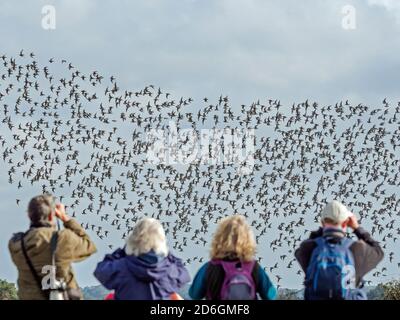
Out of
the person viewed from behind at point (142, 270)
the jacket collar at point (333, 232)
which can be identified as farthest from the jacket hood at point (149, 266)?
the jacket collar at point (333, 232)

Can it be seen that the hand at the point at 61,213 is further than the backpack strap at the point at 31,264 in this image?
Yes

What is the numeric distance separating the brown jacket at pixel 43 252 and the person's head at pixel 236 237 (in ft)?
5.94

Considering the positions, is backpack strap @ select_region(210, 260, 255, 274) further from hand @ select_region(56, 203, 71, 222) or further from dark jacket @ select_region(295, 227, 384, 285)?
hand @ select_region(56, 203, 71, 222)

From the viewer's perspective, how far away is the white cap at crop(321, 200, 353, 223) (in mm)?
13578

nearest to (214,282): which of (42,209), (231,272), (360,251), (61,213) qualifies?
(231,272)

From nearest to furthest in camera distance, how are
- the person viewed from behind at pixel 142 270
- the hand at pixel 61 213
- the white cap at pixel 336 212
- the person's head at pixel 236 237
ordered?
the person's head at pixel 236 237, the person viewed from behind at pixel 142 270, the white cap at pixel 336 212, the hand at pixel 61 213

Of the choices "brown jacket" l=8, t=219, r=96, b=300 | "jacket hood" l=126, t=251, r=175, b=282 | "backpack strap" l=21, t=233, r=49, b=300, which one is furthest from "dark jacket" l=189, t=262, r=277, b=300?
"backpack strap" l=21, t=233, r=49, b=300

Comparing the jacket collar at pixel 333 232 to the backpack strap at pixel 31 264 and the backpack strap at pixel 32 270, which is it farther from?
the backpack strap at pixel 32 270

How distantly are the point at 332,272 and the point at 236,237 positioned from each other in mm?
1429

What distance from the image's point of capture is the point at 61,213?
45.5 feet

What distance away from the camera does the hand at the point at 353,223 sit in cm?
1372

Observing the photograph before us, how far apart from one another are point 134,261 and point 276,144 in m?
55.0
